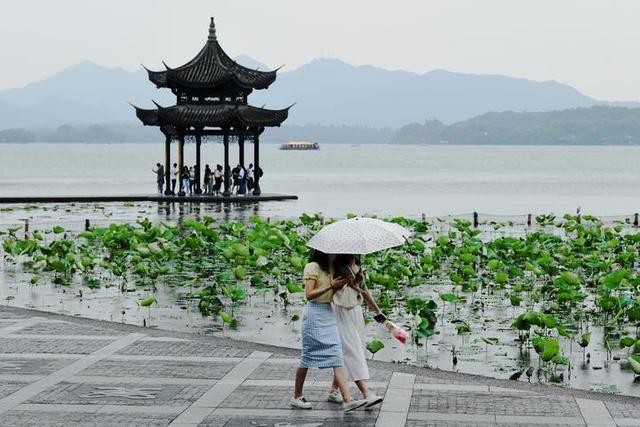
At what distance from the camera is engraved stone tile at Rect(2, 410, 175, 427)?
9539 millimetres

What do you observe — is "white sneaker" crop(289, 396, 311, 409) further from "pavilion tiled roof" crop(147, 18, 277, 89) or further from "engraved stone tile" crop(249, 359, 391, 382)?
"pavilion tiled roof" crop(147, 18, 277, 89)

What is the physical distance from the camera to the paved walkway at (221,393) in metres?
9.77

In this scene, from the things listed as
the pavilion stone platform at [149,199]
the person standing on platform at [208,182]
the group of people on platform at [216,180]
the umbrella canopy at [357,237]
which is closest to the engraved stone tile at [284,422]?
the umbrella canopy at [357,237]

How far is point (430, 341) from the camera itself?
49.2 ft

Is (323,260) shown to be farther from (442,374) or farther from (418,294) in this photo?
(418,294)

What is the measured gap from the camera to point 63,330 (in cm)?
1471

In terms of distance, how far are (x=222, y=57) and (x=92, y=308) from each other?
1284 inches

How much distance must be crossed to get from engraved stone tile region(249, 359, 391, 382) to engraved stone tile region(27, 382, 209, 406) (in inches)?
33.8

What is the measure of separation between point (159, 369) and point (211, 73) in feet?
122

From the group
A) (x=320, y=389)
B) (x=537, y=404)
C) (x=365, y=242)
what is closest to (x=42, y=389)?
(x=320, y=389)

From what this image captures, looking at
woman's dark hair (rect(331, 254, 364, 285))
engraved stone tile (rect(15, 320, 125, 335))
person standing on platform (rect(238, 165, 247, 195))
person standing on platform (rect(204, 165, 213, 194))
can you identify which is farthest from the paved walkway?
person standing on platform (rect(204, 165, 213, 194))

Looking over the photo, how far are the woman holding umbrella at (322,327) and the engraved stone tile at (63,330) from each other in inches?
208

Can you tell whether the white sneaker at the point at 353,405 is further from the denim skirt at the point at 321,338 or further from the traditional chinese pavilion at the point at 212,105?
the traditional chinese pavilion at the point at 212,105

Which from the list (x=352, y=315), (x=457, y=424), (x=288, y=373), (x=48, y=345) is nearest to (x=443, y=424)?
(x=457, y=424)
